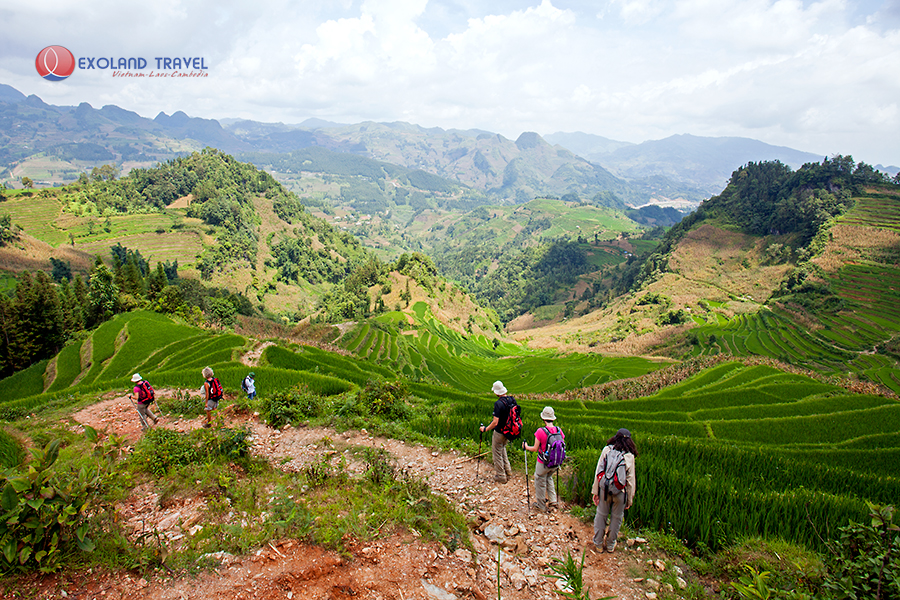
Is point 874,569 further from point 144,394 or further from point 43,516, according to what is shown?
point 144,394

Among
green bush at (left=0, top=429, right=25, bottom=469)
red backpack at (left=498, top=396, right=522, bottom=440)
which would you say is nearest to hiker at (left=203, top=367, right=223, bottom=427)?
green bush at (left=0, top=429, right=25, bottom=469)

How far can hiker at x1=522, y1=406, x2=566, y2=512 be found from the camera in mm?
7895

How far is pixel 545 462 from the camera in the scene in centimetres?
802

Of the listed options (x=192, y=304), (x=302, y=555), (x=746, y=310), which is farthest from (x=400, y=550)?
(x=746, y=310)

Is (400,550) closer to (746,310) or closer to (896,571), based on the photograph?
(896,571)

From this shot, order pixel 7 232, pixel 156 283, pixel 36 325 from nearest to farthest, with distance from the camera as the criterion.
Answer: pixel 36 325 → pixel 156 283 → pixel 7 232

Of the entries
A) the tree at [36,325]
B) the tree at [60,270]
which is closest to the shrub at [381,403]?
the tree at [36,325]

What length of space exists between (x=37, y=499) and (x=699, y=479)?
37.6 ft

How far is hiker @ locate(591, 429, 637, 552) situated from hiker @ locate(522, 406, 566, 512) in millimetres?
932

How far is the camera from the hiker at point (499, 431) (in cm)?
895

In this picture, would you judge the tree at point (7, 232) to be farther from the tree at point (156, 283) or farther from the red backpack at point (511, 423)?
the red backpack at point (511, 423)

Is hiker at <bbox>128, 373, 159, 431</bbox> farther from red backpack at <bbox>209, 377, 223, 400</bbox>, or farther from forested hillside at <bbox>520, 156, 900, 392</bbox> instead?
forested hillside at <bbox>520, 156, 900, 392</bbox>

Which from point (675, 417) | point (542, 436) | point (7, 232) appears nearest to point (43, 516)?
point (542, 436)

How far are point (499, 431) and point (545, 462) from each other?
1349 mm
